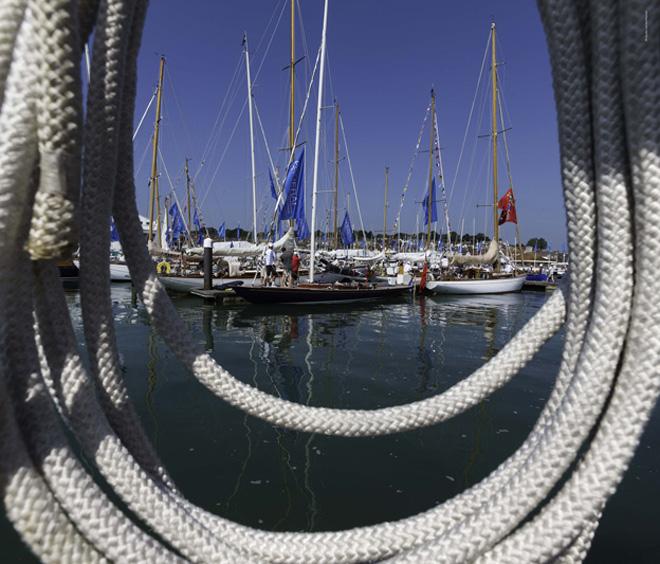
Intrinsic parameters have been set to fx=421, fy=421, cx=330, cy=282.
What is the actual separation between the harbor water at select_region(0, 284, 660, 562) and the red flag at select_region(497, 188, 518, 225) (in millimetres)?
14585

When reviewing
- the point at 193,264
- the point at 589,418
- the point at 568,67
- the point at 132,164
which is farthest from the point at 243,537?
the point at 193,264

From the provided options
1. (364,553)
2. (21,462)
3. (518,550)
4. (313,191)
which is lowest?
(364,553)

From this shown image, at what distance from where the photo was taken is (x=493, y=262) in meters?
24.4

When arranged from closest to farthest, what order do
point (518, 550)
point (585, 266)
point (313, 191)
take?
point (518, 550) < point (585, 266) < point (313, 191)

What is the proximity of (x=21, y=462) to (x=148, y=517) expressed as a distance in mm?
333

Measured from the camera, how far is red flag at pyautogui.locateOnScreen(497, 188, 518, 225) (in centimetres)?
2223

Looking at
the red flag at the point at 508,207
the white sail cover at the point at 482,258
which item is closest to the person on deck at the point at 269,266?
the white sail cover at the point at 482,258

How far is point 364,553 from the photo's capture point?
1152 millimetres

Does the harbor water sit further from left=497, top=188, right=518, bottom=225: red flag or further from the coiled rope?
left=497, top=188, right=518, bottom=225: red flag

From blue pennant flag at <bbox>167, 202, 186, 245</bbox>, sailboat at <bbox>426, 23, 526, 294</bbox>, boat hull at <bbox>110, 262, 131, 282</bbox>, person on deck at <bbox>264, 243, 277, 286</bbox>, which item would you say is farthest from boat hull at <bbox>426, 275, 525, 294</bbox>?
blue pennant flag at <bbox>167, 202, 186, 245</bbox>

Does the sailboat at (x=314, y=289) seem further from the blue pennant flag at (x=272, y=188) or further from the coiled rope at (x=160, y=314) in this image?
the coiled rope at (x=160, y=314)

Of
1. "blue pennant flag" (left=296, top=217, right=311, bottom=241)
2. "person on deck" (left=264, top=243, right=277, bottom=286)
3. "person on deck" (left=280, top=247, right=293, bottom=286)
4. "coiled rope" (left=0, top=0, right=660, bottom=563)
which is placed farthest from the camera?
"blue pennant flag" (left=296, top=217, right=311, bottom=241)

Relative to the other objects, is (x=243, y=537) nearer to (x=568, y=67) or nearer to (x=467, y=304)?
(x=568, y=67)

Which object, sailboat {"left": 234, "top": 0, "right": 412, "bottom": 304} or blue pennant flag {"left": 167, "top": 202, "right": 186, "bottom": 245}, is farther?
blue pennant flag {"left": 167, "top": 202, "right": 186, "bottom": 245}
